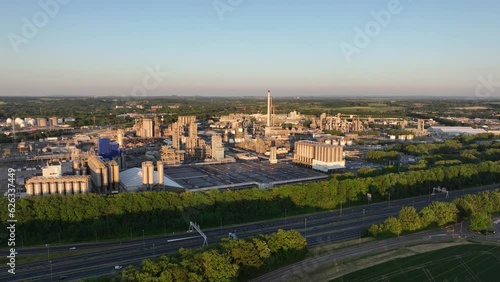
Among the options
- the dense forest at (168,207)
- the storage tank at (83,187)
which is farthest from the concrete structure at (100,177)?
the dense forest at (168,207)

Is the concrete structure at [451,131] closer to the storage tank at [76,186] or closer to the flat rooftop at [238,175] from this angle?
the flat rooftop at [238,175]

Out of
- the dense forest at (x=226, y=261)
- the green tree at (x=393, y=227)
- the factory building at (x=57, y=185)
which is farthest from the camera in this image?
the factory building at (x=57, y=185)

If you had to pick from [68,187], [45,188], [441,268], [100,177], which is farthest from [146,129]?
[441,268]

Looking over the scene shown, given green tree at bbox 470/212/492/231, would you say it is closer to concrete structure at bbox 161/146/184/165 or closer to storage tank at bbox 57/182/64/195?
storage tank at bbox 57/182/64/195

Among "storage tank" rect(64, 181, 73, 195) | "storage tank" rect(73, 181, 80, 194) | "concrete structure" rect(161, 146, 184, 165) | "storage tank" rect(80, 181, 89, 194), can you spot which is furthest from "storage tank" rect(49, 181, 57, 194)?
"concrete structure" rect(161, 146, 184, 165)

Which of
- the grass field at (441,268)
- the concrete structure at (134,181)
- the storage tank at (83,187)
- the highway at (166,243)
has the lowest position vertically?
the grass field at (441,268)

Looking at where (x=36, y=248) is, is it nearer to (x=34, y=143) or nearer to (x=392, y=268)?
(x=392, y=268)

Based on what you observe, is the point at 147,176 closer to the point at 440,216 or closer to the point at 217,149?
the point at 217,149

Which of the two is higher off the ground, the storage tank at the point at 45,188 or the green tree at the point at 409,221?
the storage tank at the point at 45,188
